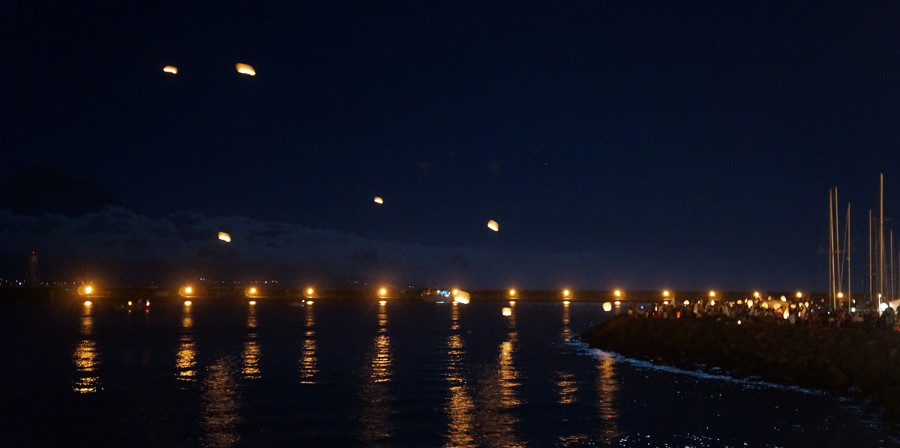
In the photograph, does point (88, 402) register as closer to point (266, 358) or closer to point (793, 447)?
point (266, 358)

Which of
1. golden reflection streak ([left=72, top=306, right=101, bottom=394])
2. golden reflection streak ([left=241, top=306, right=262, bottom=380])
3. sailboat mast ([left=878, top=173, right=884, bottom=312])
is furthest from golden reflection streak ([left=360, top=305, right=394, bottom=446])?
sailboat mast ([left=878, top=173, right=884, bottom=312])

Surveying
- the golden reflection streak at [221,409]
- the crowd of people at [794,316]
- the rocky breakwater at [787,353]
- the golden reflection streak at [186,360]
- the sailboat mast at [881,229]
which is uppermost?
the sailboat mast at [881,229]

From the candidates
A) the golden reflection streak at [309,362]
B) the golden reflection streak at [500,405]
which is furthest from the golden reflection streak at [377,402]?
the golden reflection streak at [500,405]

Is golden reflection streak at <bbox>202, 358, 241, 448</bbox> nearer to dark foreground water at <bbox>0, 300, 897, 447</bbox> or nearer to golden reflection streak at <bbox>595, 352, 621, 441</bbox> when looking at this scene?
dark foreground water at <bbox>0, 300, 897, 447</bbox>

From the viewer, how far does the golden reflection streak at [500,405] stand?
22.7 metres

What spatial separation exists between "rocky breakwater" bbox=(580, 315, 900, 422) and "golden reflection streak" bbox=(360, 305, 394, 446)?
13599 millimetres

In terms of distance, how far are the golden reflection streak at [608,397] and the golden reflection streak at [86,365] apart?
18.2 meters

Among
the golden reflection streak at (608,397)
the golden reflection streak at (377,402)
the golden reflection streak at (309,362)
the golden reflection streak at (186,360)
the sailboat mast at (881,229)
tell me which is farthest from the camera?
the sailboat mast at (881,229)

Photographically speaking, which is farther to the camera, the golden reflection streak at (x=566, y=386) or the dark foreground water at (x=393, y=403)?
the golden reflection streak at (x=566, y=386)

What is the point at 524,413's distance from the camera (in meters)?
27.0

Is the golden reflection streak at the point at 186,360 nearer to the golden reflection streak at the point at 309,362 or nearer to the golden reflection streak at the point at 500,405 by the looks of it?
the golden reflection streak at the point at 309,362

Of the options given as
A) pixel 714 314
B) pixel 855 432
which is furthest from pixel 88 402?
pixel 714 314

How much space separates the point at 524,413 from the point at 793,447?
8.06 meters

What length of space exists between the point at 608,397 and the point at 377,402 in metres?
7.92
